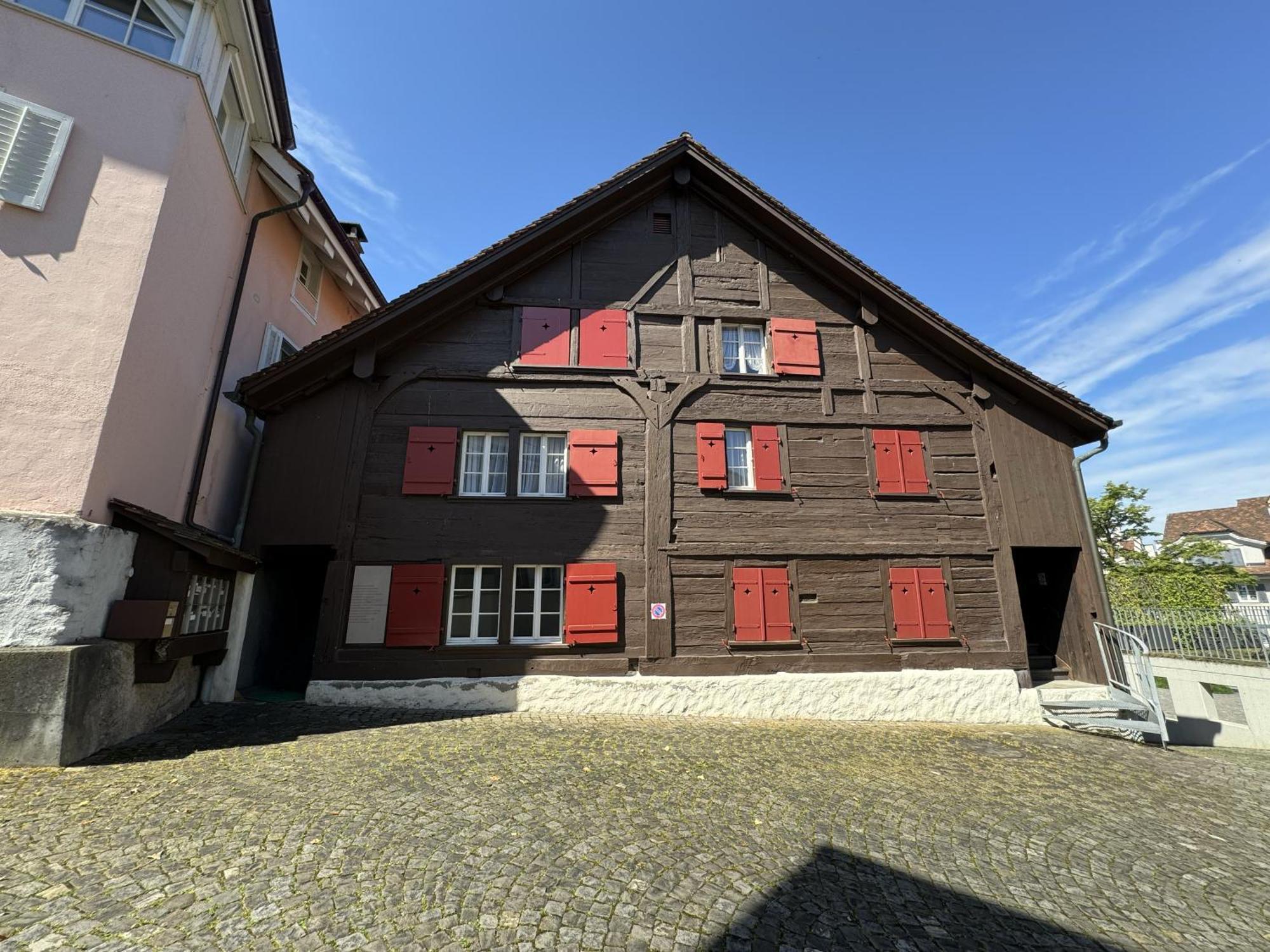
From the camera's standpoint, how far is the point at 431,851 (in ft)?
13.4

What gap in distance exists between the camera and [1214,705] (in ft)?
31.4

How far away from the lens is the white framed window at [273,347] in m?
10.3

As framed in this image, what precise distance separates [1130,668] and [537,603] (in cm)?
1003

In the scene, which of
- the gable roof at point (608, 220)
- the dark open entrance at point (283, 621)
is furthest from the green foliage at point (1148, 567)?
the dark open entrance at point (283, 621)

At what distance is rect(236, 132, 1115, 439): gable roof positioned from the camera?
30.8 feet

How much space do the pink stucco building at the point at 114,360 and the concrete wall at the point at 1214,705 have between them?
1577 cm

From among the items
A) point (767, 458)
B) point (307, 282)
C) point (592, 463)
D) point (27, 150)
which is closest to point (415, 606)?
point (592, 463)

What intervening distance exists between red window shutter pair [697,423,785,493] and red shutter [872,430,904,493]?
189 centimetres

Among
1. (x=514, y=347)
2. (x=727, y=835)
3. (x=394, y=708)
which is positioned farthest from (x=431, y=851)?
(x=514, y=347)

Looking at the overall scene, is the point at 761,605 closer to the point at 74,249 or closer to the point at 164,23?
the point at 74,249

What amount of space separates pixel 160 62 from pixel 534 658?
9722 millimetres

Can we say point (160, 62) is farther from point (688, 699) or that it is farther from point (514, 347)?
point (688, 699)

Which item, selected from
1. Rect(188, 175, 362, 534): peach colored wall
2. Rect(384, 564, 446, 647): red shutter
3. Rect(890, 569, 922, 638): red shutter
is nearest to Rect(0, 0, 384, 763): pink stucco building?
Rect(188, 175, 362, 534): peach colored wall

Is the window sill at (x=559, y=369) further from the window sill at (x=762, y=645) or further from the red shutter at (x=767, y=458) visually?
the window sill at (x=762, y=645)
